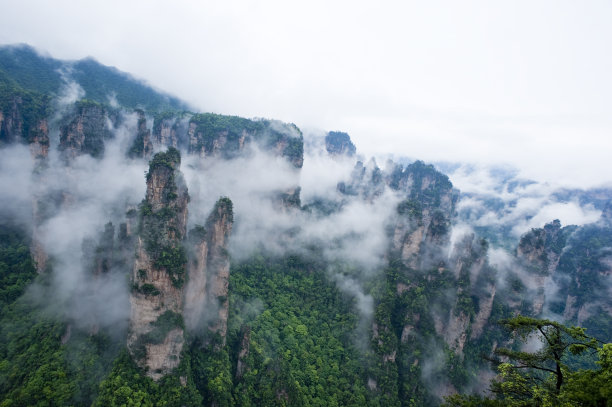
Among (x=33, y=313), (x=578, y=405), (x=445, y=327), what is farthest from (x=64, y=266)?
(x=445, y=327)

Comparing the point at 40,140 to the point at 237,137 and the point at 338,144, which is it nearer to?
the point at 237,137

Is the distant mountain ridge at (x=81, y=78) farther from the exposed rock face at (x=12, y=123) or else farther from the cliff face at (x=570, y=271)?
the cliff face at (x=570, y=271)

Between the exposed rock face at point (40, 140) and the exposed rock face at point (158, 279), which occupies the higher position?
the exposed rock face at point (40, 140)

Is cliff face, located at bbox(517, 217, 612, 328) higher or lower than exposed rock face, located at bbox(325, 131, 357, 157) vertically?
lower

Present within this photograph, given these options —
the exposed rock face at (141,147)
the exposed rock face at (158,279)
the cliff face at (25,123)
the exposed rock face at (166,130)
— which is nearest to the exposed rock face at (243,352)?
the exposed rock face at (158,279)

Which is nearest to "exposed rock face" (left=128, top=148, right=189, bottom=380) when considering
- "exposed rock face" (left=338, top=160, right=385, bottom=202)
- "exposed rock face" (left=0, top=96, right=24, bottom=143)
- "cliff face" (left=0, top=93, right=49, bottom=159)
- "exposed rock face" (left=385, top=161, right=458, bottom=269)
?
"cliff face" (left=0, top=93, right=49, bottom=159)

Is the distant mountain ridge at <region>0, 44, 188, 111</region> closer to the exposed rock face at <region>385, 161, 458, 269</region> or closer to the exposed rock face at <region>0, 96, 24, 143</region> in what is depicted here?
the exposed rock face at <region>0, 96, 24, 143</region>
